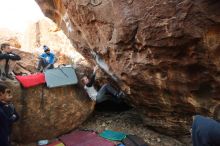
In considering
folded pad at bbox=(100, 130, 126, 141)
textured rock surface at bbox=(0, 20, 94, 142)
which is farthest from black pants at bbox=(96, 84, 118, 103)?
folded pad at bbox=(100, 130, 126, 141)

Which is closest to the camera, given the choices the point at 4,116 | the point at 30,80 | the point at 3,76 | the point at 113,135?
the point at 4,116

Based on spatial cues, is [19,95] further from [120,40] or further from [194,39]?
[194,39]

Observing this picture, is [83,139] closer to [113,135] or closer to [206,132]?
[113,135]

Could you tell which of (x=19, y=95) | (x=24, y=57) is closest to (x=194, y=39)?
(x=19, y=95)

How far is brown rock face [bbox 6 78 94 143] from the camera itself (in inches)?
243

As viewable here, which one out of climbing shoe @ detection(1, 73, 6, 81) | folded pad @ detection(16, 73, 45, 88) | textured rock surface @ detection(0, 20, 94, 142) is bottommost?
textured rock surface @ detection(0, 20, 94, 142)

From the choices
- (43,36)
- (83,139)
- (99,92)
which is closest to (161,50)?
(83,139)

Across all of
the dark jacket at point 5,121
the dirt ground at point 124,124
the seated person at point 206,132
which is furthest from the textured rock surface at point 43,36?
the seated person at point 206,132

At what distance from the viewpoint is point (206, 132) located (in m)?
2.85

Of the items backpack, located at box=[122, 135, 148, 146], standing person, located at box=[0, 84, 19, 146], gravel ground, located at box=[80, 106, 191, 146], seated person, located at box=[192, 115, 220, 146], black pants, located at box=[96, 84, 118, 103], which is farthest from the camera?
black pants, located at box=[96, 84, 118, 103]

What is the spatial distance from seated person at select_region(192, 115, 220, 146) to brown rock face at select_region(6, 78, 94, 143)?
4268 millimetres

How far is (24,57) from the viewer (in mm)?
11914

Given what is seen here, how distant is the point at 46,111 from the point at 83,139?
3.66 ft

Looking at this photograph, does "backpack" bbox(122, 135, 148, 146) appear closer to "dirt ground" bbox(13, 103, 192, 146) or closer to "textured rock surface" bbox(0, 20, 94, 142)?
"dirt ground" bbox(13, 103, 192, 146)
